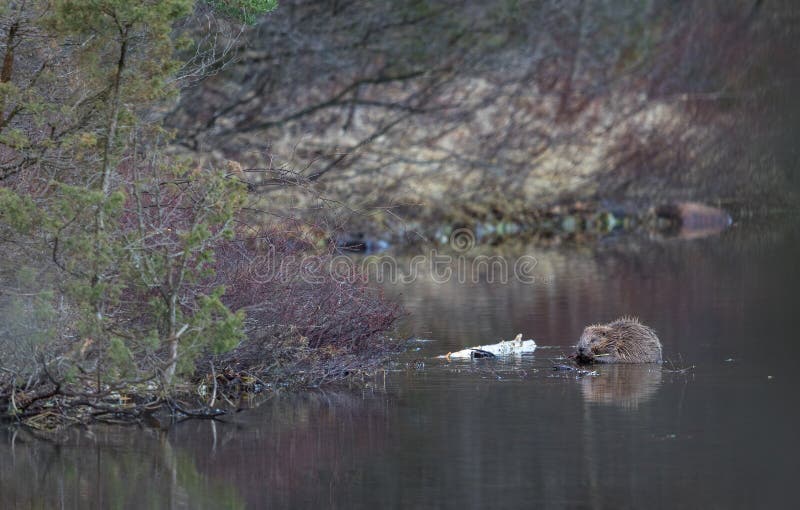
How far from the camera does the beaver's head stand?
39.2 ft

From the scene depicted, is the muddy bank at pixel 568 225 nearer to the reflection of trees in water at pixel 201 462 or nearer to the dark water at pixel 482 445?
the dark water at pixel 482 445

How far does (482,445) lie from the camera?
859 centimetres

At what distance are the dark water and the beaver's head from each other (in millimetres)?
332

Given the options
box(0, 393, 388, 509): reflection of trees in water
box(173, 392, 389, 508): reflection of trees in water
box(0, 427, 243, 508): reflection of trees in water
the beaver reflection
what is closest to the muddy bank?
the beaver reflection

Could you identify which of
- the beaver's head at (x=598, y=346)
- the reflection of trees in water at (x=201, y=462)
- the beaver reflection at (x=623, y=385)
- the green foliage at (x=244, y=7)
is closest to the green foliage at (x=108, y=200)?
the reflection of trees in water at (x=201, y=462)

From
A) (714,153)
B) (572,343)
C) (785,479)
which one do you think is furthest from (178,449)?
(714,153)

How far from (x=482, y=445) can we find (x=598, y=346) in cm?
360

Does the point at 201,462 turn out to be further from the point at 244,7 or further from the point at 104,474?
the point at 244,7

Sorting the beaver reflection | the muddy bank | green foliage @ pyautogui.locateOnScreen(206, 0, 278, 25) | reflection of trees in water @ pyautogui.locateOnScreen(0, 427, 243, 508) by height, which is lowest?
reflection of trees in water @ pyautogui.locateOnScreen(0, 427, 243, 508)

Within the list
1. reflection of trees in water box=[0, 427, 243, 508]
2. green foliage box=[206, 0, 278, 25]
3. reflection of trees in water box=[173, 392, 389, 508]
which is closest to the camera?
reflection of trees in water box=[0, 427, 243, 508]

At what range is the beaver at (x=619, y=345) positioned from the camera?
11.9 metres

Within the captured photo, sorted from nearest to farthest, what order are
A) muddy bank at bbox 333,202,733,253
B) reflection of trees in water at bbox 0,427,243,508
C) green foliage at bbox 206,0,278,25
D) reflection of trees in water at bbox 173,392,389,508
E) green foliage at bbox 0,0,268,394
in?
reflection of trees in water at bbox 0,427,243,508 < reflection of trees in water at bbox 173,392,389,508 < green foliage at bbox 0,0,268,394 < green foliage at bbox 206,0,278,25 < muddy bank at bbox 333,202,733,253

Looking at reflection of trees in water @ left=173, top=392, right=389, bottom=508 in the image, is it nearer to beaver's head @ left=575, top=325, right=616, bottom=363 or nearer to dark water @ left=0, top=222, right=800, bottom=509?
dark water @ left=0, top=222, right=800, bottom=509

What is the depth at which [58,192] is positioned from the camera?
9.62 meters
